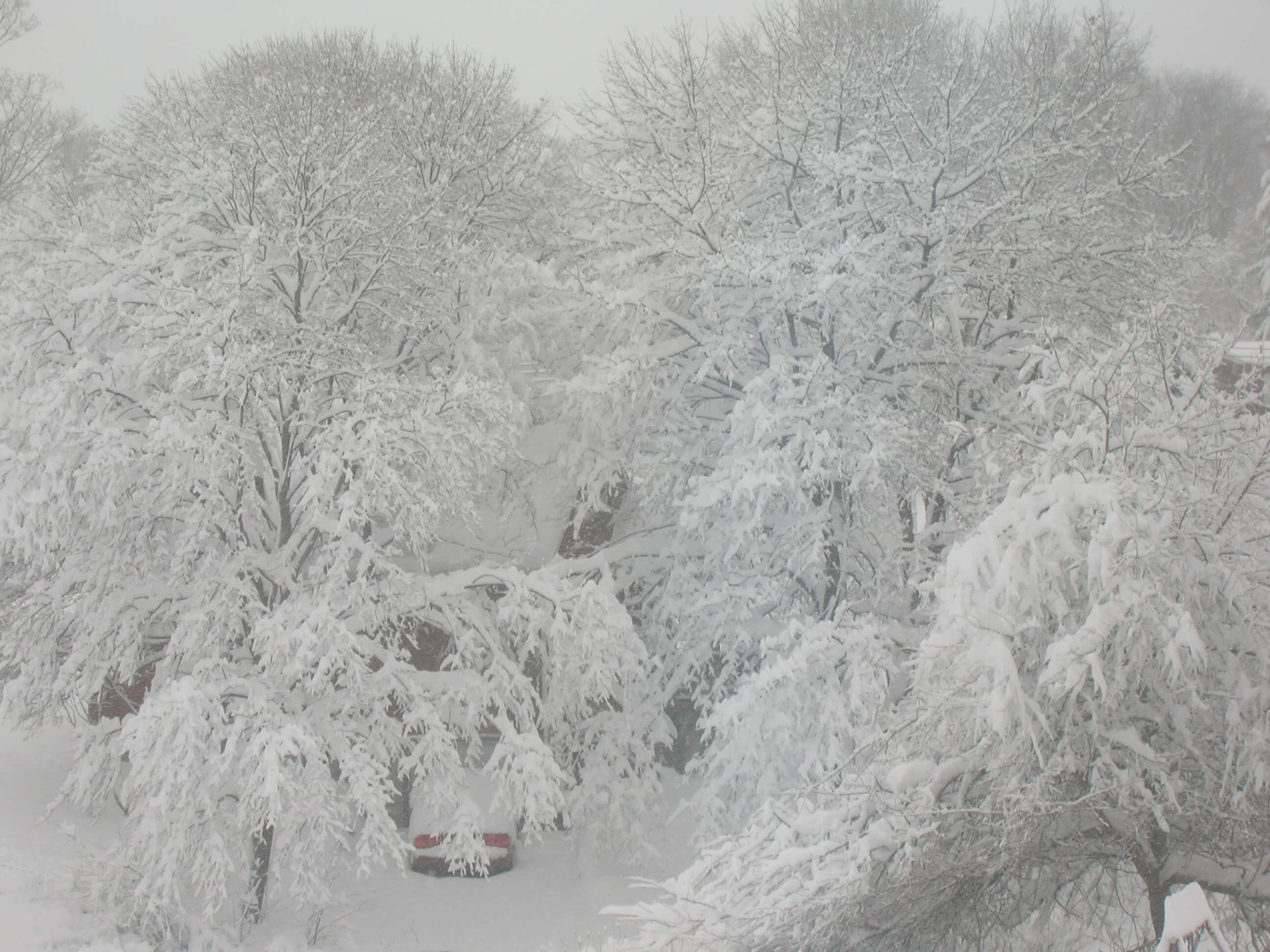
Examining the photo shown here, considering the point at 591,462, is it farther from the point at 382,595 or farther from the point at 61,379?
the point at 61,379

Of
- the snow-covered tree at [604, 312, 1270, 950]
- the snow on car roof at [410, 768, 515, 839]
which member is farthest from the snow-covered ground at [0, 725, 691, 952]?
the snow-covered tree at [604, 312, 1270, 950]

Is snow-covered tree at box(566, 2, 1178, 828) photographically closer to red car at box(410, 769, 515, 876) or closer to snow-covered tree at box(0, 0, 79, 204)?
red car at box(410, 769, 515, 876)

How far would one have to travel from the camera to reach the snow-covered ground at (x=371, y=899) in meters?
9.60

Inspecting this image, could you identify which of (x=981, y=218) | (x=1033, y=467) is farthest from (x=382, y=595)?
(x=981, y=218)

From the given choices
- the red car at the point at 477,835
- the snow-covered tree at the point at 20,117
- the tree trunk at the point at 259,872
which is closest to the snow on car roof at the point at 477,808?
the red car at the point at 477,835

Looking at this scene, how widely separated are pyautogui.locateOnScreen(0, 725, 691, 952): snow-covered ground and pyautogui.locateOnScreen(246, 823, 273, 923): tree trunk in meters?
0.22

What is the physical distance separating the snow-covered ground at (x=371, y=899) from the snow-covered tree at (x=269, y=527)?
1.70ft

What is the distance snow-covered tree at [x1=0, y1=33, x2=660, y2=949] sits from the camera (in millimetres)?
9391

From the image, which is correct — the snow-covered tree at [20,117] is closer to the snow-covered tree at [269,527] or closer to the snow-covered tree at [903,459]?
the snow-covered tree at [269,527]

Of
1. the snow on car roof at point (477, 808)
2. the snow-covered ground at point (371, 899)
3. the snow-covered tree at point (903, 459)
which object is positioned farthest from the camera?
the snow on car roof at point (477, 808)

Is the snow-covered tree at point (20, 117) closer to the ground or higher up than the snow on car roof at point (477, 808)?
higher up

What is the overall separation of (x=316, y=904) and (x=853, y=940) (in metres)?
7.22

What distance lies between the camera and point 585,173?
1366 cm

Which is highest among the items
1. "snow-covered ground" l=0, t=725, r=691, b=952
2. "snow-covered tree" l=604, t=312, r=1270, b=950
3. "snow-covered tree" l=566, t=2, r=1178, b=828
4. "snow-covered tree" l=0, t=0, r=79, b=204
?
"snow-covered tree" l=0, t=0, r=79, b=204
